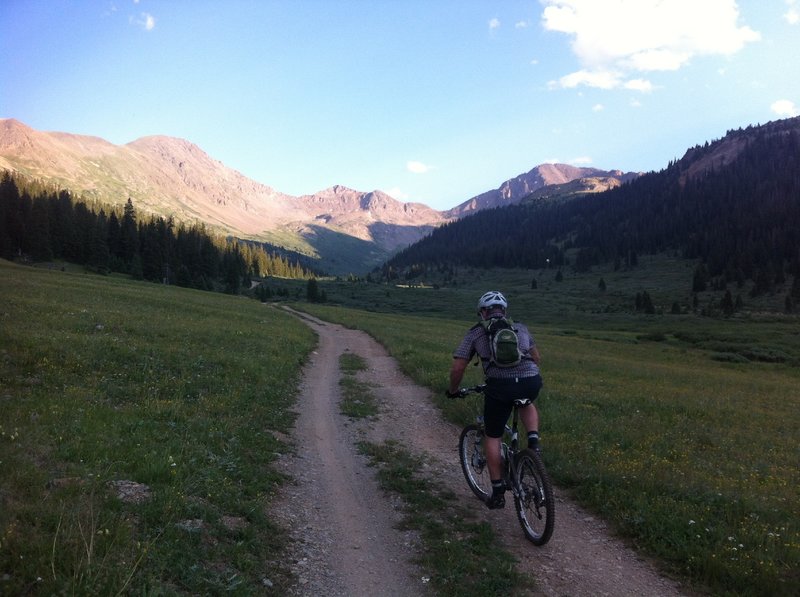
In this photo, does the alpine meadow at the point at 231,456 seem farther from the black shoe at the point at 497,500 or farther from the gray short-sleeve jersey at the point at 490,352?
the gray short-sleeve jersey at the point at 490,352

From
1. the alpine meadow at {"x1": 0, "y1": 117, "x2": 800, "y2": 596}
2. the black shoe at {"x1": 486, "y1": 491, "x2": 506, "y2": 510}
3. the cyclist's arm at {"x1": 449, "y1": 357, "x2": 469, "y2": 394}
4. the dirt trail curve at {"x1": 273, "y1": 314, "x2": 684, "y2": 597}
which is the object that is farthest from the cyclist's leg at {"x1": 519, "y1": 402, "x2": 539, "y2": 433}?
the alpine meadow at {"x1": 0, "y1": 117, "x2": 800, "y2": 596}

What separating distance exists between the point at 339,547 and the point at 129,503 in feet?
10.8

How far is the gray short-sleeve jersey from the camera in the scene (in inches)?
313

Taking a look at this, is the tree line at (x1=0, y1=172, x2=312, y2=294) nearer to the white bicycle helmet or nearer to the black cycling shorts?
the white bicycle helmet

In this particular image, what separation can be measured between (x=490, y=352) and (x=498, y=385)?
0.61 m

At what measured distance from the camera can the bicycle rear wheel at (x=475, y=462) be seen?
9.41 meters

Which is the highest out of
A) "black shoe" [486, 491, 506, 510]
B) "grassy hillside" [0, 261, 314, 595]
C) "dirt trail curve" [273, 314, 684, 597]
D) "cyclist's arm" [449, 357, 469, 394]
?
"cyclist's arm" [449, 357, 469, 394]

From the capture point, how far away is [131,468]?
773 centimetres

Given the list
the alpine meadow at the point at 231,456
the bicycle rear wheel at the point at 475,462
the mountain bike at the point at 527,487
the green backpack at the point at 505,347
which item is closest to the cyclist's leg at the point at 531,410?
the mountain bike at the point at 527,487

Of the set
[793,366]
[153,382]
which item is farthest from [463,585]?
[793,366]

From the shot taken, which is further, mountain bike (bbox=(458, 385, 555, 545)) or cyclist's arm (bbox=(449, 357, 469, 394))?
cyclist's arm (bbox=(449, 357, 469, 394))

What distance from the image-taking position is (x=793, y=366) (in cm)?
5256

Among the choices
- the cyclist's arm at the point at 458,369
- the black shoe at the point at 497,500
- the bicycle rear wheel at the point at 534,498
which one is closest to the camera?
the bicycle rear wheel at the point at 534,498

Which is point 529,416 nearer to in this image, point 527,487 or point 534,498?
point 527,487
